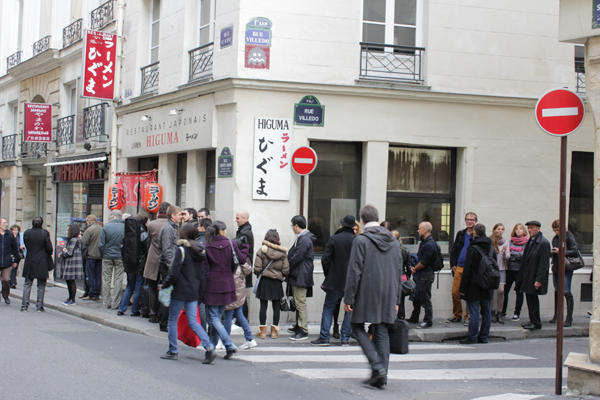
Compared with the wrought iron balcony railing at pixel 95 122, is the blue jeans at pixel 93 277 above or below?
below

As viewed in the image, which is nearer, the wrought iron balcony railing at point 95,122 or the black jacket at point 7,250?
the black jacket at point 7,250

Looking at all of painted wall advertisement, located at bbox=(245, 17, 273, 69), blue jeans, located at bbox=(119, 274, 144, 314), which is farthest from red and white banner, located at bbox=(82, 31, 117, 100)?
painted wall advertisement, located at bbox=(245, 17, 273, 69)

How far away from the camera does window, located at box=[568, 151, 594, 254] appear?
13953mm

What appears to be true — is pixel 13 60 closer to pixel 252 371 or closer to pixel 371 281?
pixel 252 371

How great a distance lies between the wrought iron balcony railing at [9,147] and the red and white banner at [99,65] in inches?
354

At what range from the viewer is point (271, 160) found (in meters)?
12.2

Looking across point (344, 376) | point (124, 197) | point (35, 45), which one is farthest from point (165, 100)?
point (35, 45)

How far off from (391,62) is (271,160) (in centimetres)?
295

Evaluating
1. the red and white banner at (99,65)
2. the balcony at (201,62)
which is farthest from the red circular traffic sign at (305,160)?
the red and white banner at (99,65)

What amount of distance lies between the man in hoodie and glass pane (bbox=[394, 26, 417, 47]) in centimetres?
650

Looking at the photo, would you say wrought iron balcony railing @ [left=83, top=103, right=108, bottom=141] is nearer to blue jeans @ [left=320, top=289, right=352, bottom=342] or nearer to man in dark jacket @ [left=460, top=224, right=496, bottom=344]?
blue jeans @ [left=320, top=289, right=352, bottom=342]

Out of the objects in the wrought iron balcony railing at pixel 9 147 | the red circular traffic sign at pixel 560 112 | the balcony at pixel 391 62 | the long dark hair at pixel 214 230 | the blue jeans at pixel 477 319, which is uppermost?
the balcony at pixel 391 62

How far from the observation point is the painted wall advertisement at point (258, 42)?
1213 cm

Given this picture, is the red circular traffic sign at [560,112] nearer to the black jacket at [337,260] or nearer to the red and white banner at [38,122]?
the black jacket at [337,260]
